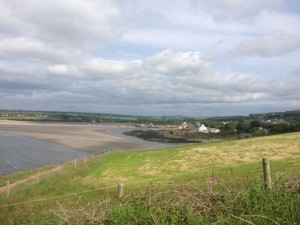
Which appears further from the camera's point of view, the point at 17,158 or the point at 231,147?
the point at 17,158

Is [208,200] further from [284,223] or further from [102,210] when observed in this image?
[102,210]

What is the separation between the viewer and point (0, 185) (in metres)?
29.3

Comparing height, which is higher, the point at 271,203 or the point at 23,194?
the point at 271,203

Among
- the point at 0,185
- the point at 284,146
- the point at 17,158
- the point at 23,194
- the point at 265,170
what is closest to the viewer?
the point at 265,170

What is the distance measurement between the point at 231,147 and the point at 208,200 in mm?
26364

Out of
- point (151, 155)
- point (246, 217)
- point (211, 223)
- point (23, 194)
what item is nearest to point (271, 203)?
point (246, 217)

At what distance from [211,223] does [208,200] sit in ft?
1.98

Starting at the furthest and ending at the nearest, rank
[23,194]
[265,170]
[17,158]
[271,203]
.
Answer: [17,158]
[23,194]
[265,170]
[271,203]

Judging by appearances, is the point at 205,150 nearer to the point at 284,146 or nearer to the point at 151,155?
the point at 151,155

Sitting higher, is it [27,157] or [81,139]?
[81,139]

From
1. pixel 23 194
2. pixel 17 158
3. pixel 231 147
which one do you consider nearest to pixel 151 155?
pixel 231 147

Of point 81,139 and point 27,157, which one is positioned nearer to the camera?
point 27,157

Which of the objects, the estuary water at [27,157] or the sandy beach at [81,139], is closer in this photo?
the estuary water at [27,157]

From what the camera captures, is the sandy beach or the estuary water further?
the sandy beach
